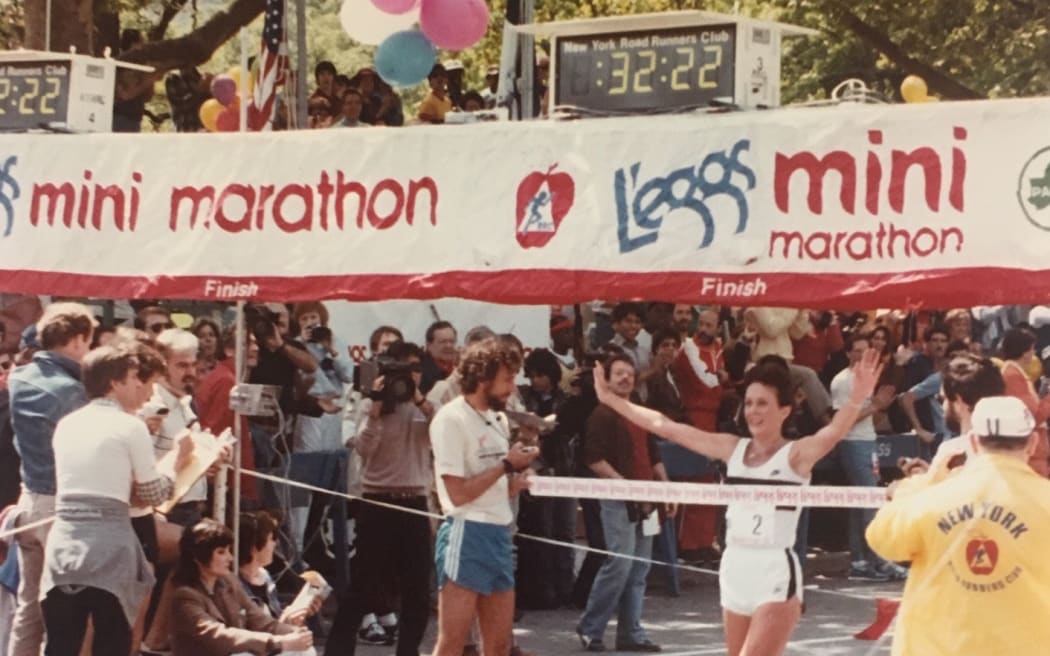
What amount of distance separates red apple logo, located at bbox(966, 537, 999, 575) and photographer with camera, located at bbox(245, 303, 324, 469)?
774 cm

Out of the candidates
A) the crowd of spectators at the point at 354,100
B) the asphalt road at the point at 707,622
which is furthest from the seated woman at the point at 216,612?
the crowd of spectators at the point at 354,100

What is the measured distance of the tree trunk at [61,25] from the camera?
62.2ft

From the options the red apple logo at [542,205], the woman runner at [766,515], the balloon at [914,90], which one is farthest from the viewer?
the balloon at [914,90]

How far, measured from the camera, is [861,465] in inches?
670

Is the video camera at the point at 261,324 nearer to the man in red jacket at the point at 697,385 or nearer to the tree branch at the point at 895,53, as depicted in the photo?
the man in red jacket at the point at 697,385

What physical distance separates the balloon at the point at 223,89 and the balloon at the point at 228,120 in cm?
146

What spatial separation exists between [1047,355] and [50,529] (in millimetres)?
8844

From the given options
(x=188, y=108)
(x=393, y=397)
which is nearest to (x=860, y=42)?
(x=188, y=108)

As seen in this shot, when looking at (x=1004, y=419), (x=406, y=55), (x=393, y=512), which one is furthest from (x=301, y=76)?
(x=1004, y=419)

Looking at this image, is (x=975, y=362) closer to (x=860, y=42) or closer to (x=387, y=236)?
(x=387, y=236)

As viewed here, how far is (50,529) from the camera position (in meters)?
10.4

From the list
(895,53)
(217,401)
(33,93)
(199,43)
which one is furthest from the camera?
(895,53)

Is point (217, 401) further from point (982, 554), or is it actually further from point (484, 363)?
point (982, 554)

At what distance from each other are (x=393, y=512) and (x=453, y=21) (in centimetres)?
410
